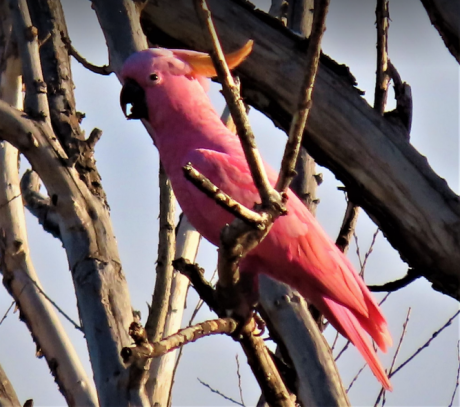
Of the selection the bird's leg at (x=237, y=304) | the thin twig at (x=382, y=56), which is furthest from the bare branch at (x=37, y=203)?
the thin twig at (x=382, y=56)

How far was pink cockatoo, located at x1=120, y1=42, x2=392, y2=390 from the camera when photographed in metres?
2.48

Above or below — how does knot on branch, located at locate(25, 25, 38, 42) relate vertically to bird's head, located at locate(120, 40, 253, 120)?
above

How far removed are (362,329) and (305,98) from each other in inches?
53.2

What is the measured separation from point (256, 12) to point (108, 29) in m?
0.64

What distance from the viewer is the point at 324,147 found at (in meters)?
2.60

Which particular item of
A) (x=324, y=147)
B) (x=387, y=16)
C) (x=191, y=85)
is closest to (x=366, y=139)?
(x=324, y=147)

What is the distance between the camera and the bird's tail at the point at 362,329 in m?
2.52

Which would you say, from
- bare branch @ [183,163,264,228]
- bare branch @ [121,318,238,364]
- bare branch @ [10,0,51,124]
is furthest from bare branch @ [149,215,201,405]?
bare branch @ [183,163,264,228]

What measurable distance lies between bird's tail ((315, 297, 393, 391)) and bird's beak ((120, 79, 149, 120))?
1.04 m

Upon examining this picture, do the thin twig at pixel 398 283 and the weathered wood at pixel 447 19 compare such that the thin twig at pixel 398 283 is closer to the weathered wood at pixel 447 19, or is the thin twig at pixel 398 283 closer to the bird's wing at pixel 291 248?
the bird's wing at pixel 291 248

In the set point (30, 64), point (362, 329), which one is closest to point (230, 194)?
point (362, 329)

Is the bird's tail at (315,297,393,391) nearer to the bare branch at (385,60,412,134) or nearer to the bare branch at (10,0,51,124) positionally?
the bare branch at (385,60,412,134)

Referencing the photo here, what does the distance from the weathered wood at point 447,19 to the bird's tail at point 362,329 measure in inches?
39.4

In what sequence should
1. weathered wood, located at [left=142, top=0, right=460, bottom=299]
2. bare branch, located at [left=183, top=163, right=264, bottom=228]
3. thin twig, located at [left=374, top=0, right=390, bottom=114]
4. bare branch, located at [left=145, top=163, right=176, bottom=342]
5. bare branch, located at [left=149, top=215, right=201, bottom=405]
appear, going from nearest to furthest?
bare branch, located at [left=183, top=163, right=264, bottom=228] → weathered wood, located at [left=142, top=0, right=460, bottom=299] → thin twig, located at [left=374, top=0, right=390, bottom=114] → bare branch, located at [left=145, top=163, right=176, bottom=342] → bare branch, located at [left=149, top=215, right=201, bottom=405]
